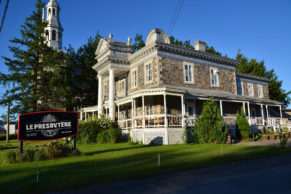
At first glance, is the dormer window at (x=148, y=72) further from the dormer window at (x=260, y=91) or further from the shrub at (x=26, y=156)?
the dormer window at (x=260, y=91)

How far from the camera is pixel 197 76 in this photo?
21484mm

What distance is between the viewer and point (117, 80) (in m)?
25.3

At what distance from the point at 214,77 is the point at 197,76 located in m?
2.64

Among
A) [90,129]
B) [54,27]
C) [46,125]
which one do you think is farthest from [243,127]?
[54,27]

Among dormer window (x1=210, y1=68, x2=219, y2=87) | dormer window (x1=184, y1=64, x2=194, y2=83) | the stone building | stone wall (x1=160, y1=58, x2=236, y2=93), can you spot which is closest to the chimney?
the stone building

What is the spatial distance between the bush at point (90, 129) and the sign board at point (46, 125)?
6887 millimetres

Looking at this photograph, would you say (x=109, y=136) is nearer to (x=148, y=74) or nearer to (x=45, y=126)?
(x=148, y=74)

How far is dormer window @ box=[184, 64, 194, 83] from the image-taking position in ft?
68.1

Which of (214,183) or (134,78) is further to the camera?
(134,78)

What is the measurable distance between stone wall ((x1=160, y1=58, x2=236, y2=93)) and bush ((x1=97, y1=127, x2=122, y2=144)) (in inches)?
234

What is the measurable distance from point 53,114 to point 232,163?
30.5ft

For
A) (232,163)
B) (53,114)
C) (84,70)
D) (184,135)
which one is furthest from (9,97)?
(232,163)

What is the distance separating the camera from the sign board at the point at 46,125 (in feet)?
36.7

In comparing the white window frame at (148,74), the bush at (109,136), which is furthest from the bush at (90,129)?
the white window frame at (148,74)
